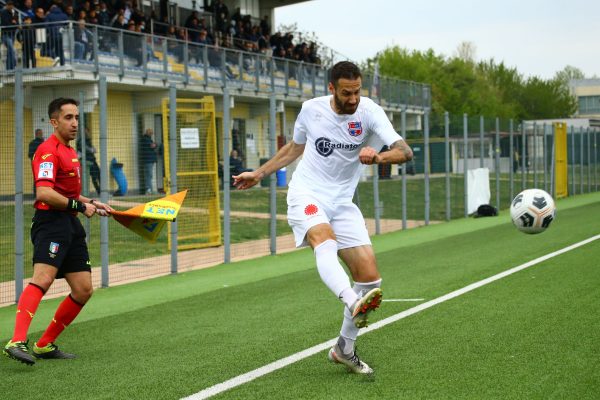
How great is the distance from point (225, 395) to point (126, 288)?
8.02 meters

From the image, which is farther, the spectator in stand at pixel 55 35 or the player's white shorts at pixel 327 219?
the spectator in stand at pixel 55 35

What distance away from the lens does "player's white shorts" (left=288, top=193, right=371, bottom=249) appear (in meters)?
6.79

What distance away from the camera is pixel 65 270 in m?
8.09

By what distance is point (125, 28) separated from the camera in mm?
29500

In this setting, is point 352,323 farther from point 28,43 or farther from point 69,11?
point 69,11

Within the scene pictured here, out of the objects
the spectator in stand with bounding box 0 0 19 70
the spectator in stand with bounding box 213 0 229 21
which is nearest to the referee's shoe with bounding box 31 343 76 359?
the spectator in stand with bounding box 0 0 19 70

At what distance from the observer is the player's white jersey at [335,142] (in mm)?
6871

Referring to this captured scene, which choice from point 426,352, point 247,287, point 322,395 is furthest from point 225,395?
point 247,287

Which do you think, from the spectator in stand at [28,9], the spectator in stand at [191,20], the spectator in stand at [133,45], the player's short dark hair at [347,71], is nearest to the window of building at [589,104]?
the spectator in stand at [191,20]

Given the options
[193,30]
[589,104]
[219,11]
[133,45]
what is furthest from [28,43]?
[589,104]

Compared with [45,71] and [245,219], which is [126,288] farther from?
[45,71]

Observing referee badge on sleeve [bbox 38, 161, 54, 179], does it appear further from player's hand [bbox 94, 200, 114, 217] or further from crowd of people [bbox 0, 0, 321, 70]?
crowd of people [bbox 0, 0, 321, 70]

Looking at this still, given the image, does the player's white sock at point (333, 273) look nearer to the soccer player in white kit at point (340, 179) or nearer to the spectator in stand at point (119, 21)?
the soccer player in white kit at point (340, 179)

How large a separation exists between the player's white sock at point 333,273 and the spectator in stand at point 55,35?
20.1 metres
